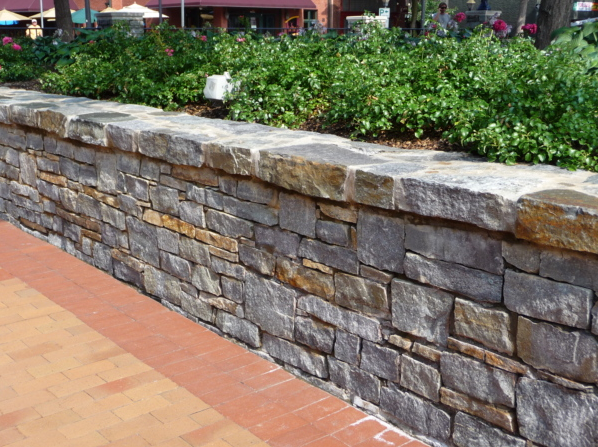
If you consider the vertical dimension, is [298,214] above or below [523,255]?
below

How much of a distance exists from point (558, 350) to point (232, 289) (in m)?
2.03

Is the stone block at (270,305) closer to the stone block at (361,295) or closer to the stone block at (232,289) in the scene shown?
the stone block at (232,289)

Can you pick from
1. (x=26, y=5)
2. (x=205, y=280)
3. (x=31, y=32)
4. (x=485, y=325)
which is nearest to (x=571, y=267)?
(x=485, y=325)

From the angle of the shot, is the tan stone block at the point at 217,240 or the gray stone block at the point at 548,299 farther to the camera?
the tan stone block at the point at 217,240

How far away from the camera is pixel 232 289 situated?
13.4 ft

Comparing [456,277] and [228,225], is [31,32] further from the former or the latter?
[456,277]

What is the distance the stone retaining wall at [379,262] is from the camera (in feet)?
8.26

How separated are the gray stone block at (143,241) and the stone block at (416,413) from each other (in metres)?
2.02

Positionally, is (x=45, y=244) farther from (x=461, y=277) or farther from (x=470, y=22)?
(x=470, y=22)

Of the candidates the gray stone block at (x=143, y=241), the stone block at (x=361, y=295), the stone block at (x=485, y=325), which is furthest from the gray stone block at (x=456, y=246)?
the gray stone block at (x=143, y=241)

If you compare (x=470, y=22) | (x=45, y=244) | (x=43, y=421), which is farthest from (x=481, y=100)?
(x=470, y=22)

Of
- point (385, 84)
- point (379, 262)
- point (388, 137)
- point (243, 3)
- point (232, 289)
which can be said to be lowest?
point (232, 289)

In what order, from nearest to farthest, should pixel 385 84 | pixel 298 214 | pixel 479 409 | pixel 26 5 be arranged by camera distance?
pixel 479 409
pixel 298 214
pixel 385 84
pixel 26 5

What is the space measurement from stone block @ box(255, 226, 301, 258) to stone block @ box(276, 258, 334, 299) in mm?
53
